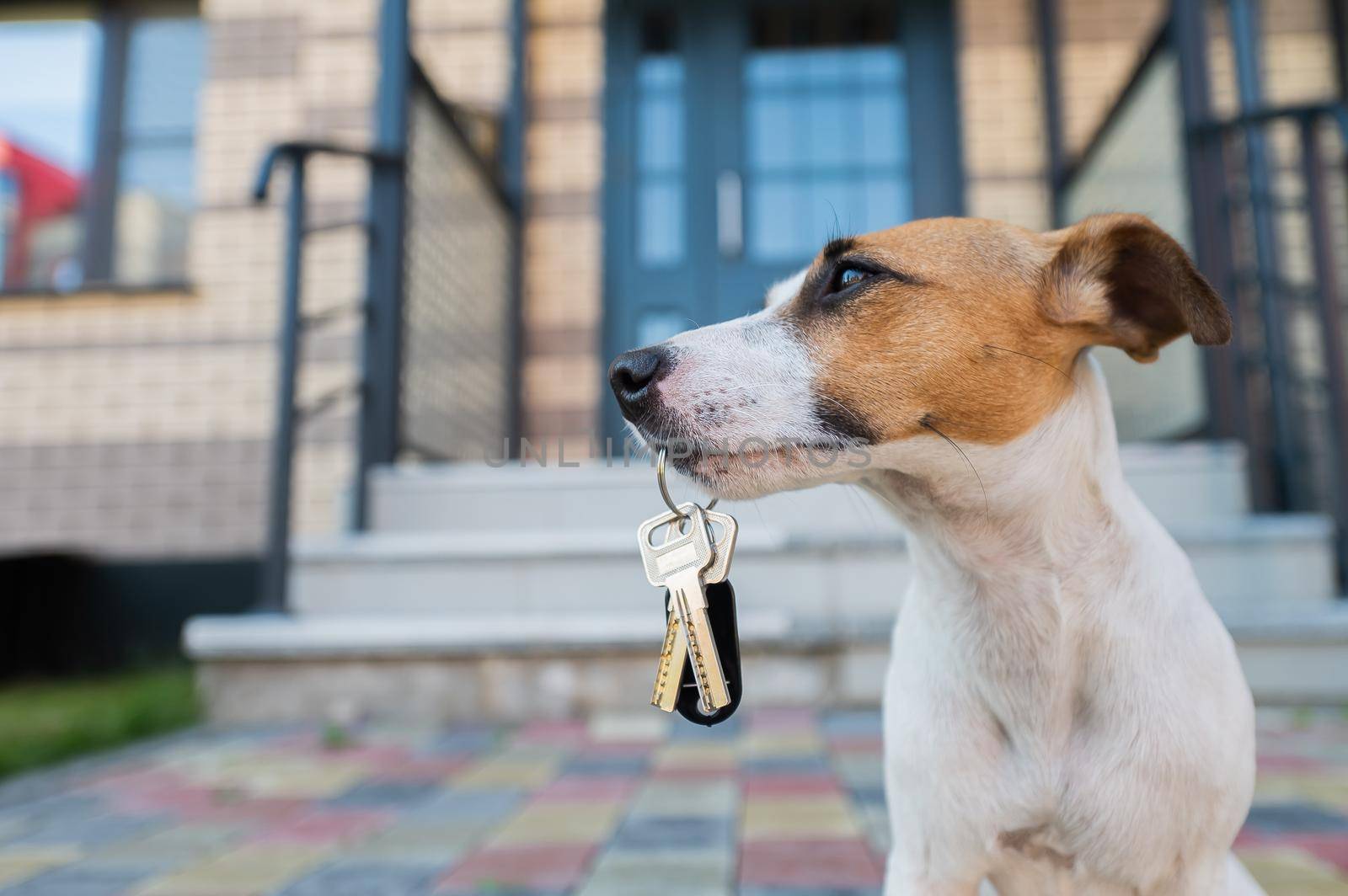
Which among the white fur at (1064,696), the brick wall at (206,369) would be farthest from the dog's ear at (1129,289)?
the brick wall at (206,369)

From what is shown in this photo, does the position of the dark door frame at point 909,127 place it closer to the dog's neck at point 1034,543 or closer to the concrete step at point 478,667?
the concrete step at point 478,667

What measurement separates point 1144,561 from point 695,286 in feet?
14.1

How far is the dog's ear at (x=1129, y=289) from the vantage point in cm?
102

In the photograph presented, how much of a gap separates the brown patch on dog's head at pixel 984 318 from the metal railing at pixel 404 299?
2372 millimetres

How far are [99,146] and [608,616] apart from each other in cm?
444

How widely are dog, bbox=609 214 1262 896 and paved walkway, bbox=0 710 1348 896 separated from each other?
593 millimetres

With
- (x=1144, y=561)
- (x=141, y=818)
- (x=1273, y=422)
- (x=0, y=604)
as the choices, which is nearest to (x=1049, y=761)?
(x=1144, y=561)

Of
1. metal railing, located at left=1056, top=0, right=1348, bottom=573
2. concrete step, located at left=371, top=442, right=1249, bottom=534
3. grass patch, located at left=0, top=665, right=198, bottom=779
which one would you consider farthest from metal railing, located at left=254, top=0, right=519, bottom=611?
metal railing, located at left=1056, top=0, right=1348, bottom=573

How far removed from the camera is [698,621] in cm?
95

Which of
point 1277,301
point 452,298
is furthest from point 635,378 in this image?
point 452,298

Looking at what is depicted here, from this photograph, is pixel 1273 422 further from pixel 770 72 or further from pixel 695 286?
pixel 770 72

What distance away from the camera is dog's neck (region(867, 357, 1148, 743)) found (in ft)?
3.42

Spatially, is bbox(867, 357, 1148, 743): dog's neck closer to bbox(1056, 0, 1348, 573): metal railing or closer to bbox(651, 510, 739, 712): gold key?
bbox(651, 510, 739, 712): gold key

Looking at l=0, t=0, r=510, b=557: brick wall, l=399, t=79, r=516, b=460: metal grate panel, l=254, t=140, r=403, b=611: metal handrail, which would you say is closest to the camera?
l=254, t=140, r=403, b=611: metal handrail
